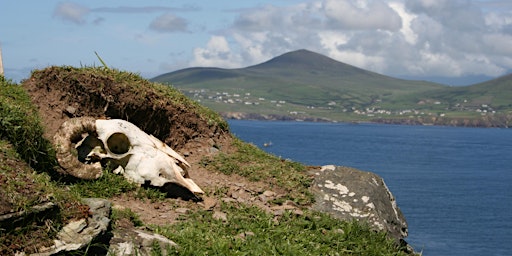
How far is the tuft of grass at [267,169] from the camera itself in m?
17.3

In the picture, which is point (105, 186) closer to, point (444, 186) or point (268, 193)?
point (268, 193)

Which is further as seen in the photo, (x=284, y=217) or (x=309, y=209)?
(x=309, y=209)

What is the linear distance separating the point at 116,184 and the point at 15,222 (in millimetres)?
5016

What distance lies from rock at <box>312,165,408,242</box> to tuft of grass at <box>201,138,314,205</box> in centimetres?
36

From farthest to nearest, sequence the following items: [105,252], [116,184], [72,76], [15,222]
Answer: [72,76] → [116,184] → [105,252] → [15,222]

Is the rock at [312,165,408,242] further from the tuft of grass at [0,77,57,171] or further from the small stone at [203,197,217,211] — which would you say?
the tuft of grass at [0,77,57,171]

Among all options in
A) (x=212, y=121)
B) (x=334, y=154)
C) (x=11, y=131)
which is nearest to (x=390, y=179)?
(x=334, y=154)

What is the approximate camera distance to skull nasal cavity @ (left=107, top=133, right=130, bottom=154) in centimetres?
1552

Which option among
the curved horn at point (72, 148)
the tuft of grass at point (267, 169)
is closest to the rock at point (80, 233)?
the curved horn at point (72, 148)

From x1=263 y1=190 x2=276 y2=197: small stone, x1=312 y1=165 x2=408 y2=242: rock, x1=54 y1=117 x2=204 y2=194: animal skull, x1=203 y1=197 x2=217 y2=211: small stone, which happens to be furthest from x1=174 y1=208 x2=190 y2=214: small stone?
x1=312 y1=165 x2=408 y2=242: rock

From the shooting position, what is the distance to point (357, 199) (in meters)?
17.5

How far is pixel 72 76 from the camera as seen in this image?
17.6 m

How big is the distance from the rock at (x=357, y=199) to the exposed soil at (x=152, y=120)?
4.44ft

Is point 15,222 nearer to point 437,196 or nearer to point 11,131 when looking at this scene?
point 11,131
